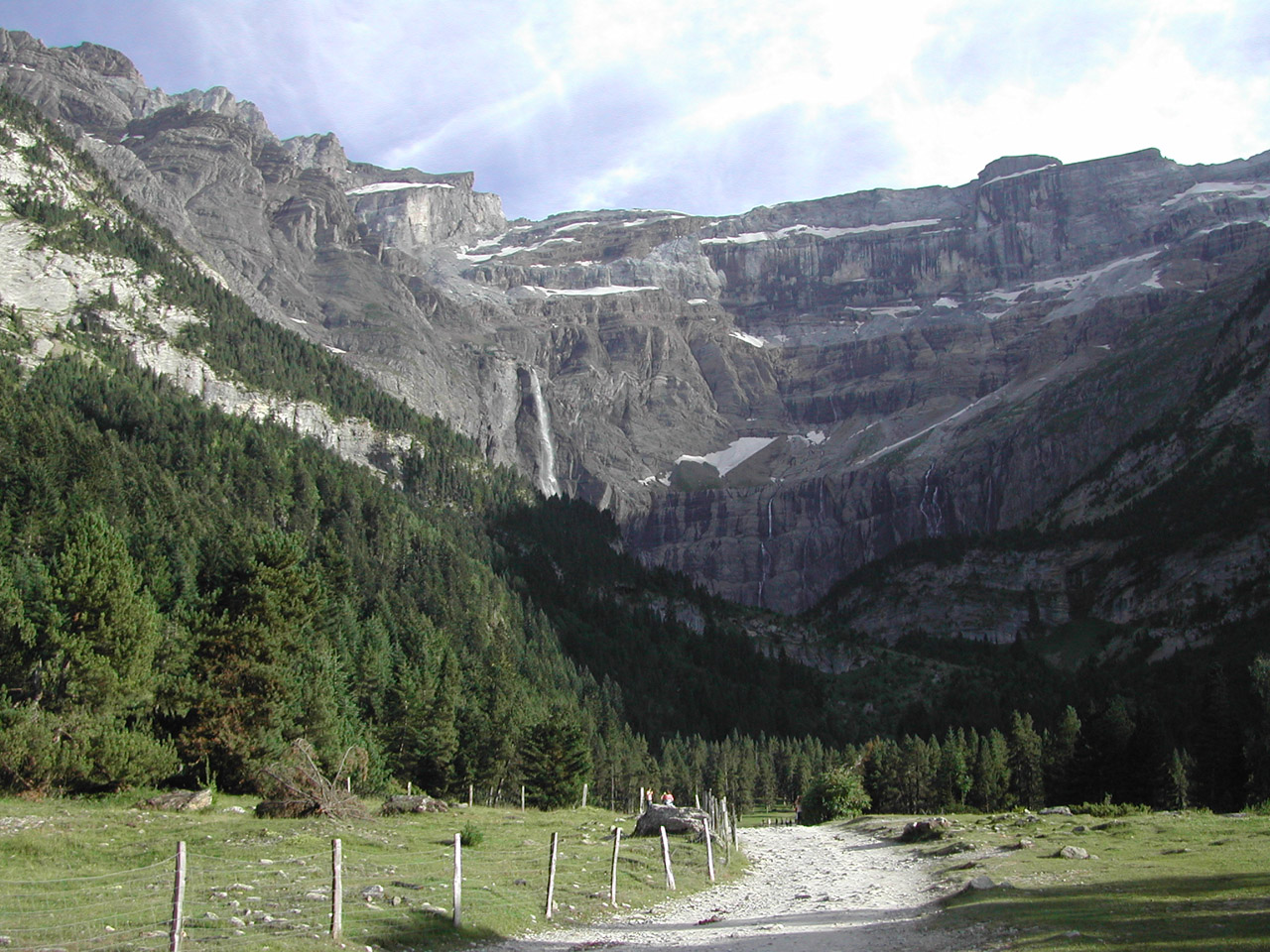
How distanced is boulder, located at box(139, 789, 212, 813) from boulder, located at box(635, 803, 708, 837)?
59.4 feet

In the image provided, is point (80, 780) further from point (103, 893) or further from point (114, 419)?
point (114, 419)

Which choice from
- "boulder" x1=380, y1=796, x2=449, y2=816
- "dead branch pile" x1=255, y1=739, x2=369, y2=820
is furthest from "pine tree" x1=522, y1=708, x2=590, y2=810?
"dead branch pile" x1=255, y1=739, x2=369, y2=820

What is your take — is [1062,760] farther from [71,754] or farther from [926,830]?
[71,754]

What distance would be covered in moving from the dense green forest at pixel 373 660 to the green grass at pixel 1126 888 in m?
32.9

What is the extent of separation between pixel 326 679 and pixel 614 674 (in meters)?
101

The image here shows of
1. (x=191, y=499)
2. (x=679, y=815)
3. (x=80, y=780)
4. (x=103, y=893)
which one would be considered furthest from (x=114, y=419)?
(x=103, y=893)

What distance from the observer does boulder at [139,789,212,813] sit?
36.4 metres

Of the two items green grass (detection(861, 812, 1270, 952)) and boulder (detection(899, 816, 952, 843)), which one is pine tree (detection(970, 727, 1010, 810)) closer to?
boulder (detection(899, 816, 952, 843))

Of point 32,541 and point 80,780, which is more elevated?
point 32,541

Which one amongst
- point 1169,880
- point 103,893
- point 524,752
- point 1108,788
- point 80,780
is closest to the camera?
point 103,893

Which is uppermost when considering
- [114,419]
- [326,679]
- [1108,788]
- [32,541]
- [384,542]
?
[114,419]

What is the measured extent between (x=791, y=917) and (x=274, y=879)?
13.4 meters

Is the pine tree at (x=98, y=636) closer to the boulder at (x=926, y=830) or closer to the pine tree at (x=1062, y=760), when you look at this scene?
the boulder at (x=926, y=830)

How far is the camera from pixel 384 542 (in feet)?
462
